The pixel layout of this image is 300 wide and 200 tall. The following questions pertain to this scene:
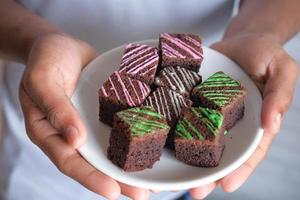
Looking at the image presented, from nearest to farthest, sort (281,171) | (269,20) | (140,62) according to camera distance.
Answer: (140,62) → (269,20) → (281,171)

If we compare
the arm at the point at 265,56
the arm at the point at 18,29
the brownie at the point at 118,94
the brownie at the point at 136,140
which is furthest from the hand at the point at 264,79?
the arm at the point at 18,29

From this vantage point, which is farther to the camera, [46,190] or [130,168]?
[46,190]

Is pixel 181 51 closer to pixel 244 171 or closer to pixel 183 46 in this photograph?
pixel 183 46

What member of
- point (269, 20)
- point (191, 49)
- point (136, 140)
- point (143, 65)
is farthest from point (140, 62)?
point (269, 20)

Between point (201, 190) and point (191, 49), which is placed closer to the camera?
point (201, 190)

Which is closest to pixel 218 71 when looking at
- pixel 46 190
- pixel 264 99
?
pixel 264 99

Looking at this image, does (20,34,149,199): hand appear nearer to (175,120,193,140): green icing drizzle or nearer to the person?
the person

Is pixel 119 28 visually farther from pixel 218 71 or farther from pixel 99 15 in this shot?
pixel 218 71
